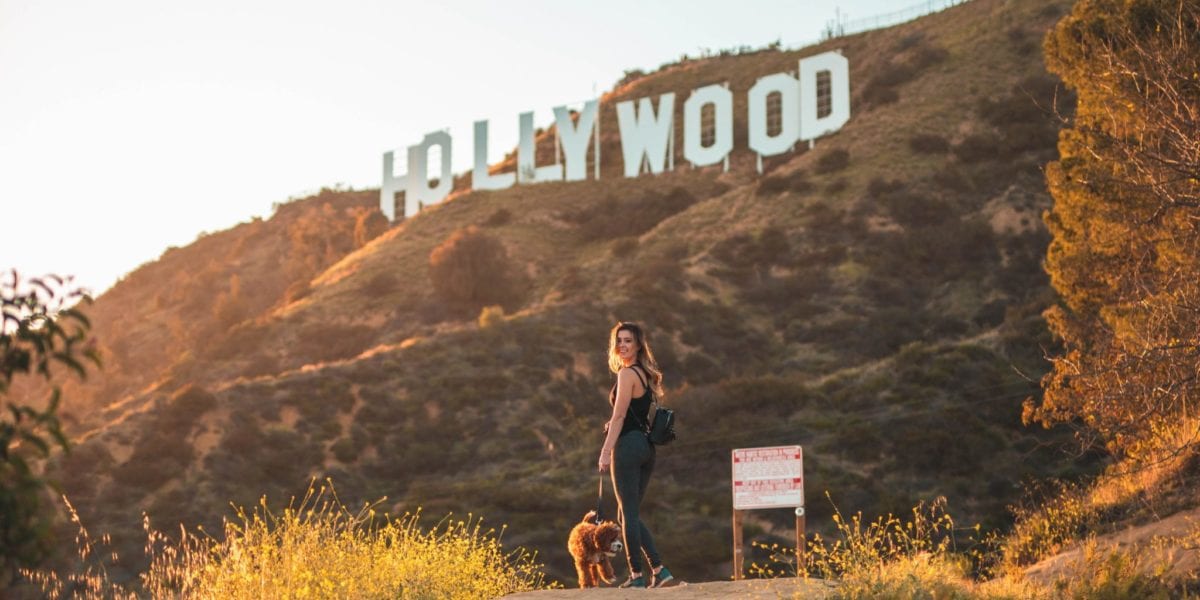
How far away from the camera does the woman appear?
31.1ft

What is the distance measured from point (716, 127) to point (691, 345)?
20.9 meters

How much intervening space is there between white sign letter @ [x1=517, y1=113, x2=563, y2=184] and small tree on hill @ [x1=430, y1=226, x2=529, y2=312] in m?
8.94

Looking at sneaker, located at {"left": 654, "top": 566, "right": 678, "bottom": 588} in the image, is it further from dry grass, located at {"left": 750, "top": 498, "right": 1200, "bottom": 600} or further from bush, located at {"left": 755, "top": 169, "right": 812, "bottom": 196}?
bush, located at {"left": 755, "top": 169, "right": 812, "bottom": 196}

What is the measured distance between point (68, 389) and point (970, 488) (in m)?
51.4

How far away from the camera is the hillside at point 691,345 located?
1438 inches

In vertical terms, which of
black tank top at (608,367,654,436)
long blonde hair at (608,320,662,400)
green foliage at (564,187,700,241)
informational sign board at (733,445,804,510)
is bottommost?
informational sign board at (733,445,804,510)

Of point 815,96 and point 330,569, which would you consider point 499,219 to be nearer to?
point 815,96

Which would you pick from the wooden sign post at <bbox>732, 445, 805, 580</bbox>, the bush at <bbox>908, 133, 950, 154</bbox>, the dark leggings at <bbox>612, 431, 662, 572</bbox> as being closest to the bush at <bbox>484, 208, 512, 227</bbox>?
the bush at <bbox>908, 133, 950, 154</bbox>

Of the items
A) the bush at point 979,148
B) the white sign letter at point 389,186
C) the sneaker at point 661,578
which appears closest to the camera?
the sneaker at point 661,578

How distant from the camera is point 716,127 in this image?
67.5 meters

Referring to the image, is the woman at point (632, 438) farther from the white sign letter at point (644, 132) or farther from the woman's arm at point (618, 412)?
the white sign letter at point (644, 132)

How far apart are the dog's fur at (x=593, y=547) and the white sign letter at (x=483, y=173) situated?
6191 cm

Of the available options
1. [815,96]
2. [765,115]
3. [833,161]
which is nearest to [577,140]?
[765,115]

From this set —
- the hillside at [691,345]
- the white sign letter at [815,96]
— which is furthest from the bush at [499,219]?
the white sign letter at [815,96]
